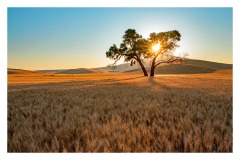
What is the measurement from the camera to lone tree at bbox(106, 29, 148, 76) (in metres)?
43.4

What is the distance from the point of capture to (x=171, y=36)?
43.4 m

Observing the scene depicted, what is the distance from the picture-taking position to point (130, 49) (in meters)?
44.1

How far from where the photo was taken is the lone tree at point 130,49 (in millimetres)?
43406
